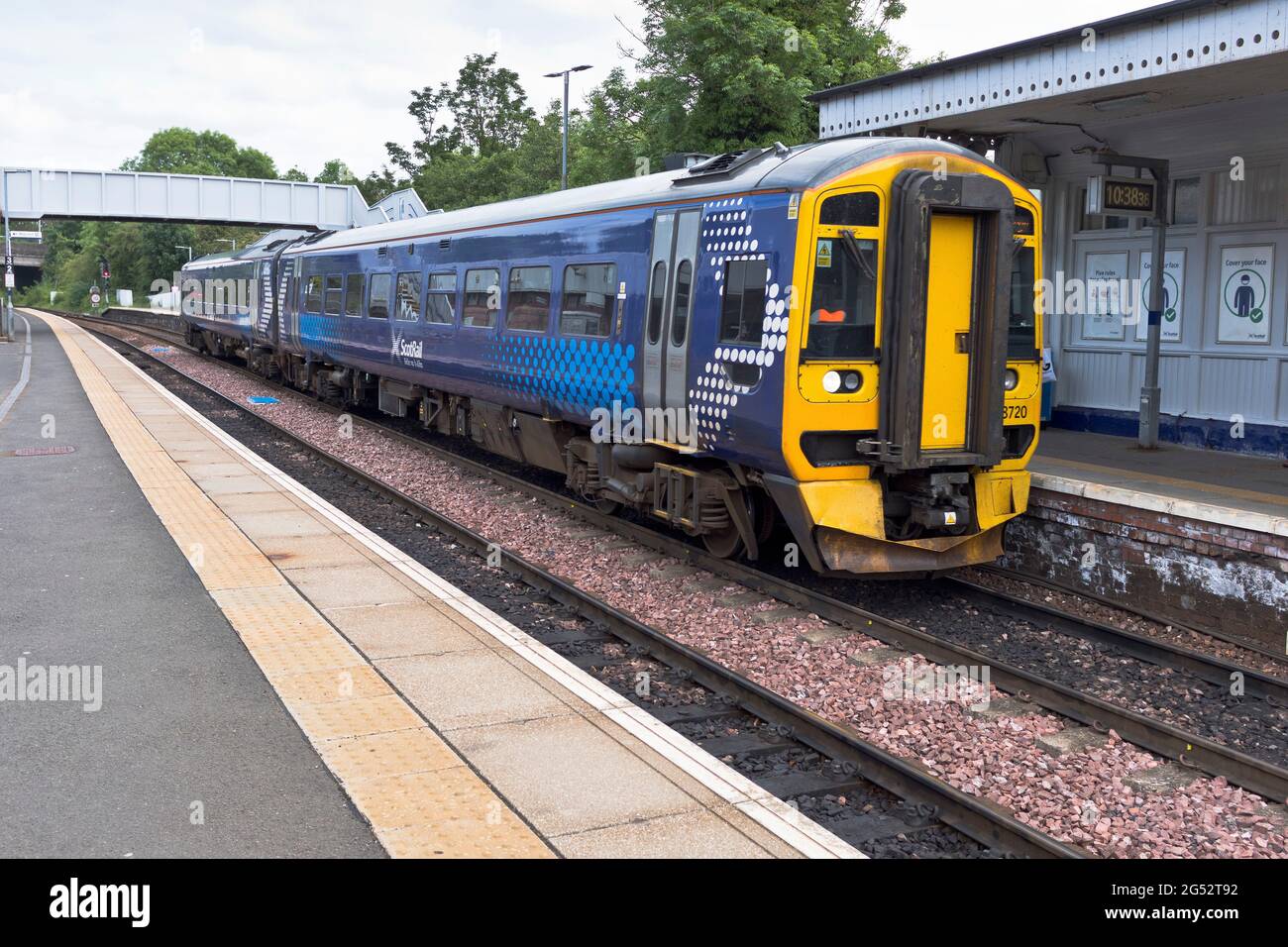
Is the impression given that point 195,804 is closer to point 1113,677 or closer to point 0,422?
point 1113,677

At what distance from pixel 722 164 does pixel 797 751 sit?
503cm

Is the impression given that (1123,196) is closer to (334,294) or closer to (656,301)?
(656,301)

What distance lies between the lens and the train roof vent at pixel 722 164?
8.76 m

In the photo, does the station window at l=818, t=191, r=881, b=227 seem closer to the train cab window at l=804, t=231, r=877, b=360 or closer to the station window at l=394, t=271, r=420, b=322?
the train cab window at l=804, t=231, r=877, b=360

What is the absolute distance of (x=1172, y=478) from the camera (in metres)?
10.1

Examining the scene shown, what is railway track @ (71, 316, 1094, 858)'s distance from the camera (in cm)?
497

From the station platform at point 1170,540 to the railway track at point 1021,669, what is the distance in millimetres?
869

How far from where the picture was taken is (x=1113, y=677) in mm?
7129

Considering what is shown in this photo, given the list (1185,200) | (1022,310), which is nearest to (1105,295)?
Answer: (1185,200)

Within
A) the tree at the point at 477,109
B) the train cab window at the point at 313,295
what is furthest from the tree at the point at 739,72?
the tree at the point at 477,109

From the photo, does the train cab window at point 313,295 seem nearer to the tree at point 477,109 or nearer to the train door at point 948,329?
the train door at point 948,329

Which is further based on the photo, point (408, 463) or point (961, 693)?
point (408, 463)

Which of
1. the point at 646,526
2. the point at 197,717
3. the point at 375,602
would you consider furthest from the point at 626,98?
the point at 197,717
